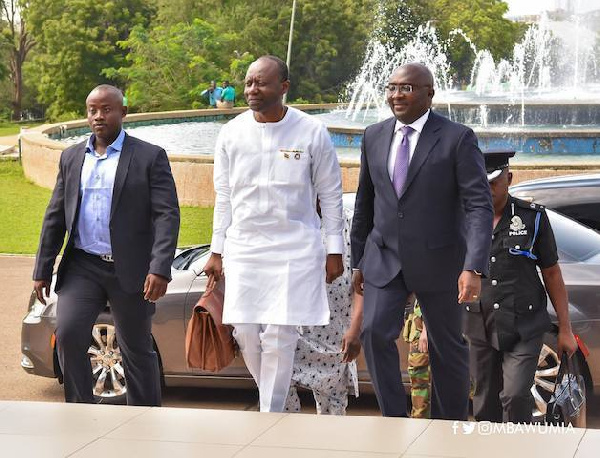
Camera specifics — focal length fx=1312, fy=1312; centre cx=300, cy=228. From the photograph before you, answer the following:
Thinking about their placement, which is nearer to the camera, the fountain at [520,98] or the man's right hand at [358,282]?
the man's right hand at [358,282]

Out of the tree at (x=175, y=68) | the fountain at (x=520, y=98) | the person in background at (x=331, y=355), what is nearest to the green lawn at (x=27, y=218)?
the fountain at (x=520, y=98)

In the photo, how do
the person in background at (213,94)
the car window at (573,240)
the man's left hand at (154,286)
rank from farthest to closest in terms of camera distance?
the person in background at (213,94) → the car window at (573,240) → the man's left hand at (154,286)

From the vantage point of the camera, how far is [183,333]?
8312mm

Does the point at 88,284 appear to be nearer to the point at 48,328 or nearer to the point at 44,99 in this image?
the point at 48,328

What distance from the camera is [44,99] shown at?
67.9 m

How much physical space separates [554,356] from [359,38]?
212 feet

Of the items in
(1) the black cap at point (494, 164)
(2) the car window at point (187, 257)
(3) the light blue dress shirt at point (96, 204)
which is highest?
(1) the black cap at point (494, 164)

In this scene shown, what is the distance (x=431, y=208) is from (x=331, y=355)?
4.59 ft

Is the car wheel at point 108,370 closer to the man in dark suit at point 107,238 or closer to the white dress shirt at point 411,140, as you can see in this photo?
the man in dark suit at point 107,238

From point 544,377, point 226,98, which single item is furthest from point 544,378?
point 226,98

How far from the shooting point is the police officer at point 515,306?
618cm

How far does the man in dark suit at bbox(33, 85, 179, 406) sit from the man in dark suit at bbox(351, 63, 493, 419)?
1150mm

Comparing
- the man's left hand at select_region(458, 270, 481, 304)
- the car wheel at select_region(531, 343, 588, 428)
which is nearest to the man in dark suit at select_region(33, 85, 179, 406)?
the man's left hand at select_region(458, 270, 481, 304)

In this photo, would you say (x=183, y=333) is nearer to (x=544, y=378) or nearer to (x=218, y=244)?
(x=218, y=244)
